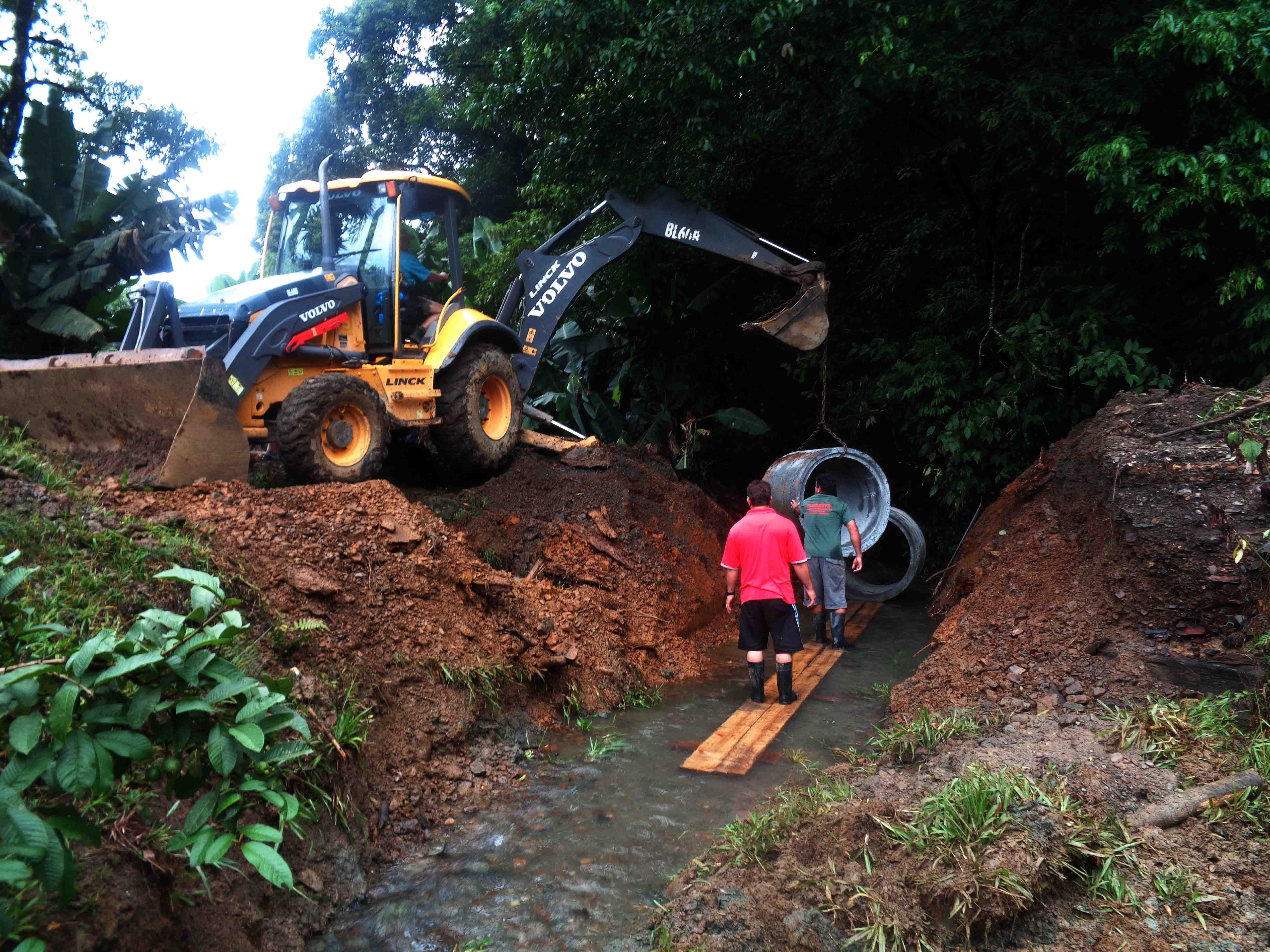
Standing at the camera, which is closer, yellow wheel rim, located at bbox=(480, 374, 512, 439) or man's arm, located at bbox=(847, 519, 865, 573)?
man's arm, located at bbox=(847, 519, 865, 573)

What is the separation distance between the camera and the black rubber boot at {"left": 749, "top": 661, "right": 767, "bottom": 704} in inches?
270

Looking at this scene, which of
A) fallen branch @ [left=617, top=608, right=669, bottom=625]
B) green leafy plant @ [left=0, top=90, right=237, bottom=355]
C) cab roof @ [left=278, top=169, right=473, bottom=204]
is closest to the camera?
fallen branch @ [left=617, top=608, right=669, bottom=625]

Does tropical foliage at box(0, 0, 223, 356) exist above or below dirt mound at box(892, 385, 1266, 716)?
above

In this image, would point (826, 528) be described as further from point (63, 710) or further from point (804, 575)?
point (63, 710)

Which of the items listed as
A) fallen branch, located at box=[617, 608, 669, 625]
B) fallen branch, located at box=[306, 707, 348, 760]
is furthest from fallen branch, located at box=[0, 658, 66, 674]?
fallen branch, located at box=[617, 608, 669, 625]

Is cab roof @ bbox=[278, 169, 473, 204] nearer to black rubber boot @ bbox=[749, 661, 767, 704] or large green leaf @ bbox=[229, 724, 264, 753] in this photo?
black rubber boot @ bbox=[749, 661, 767, 704]

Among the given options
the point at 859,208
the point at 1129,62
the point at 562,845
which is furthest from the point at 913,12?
the point at 562,845

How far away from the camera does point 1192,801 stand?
12.4 feet

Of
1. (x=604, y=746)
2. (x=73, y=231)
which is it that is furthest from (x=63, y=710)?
(x=73, y=231)

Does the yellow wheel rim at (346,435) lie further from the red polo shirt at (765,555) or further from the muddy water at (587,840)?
the red polo shirt at (765,555)

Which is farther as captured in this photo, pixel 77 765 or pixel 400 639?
pixel 400 639

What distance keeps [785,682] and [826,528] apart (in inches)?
89.4

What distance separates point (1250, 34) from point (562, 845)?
7.56 meters

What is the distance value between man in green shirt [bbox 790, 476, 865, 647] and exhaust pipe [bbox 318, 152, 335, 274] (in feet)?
16.3
